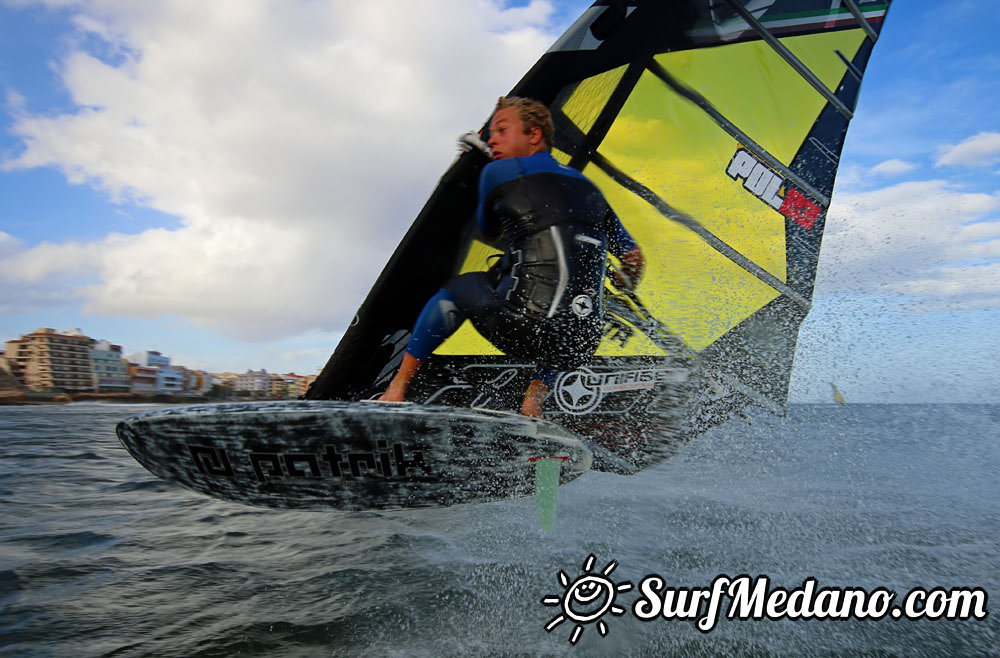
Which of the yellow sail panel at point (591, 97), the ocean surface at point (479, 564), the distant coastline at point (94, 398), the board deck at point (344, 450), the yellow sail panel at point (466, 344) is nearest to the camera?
the ocean surface at point (479, 564)

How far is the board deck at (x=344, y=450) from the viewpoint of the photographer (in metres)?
2.35

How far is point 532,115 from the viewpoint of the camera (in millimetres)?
2984

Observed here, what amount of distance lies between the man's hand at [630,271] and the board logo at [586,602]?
1.67m

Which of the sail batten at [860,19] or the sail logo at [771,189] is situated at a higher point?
the sail batten at [860,19]

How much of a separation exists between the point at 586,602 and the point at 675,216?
235 cm

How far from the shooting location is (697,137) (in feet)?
10.9

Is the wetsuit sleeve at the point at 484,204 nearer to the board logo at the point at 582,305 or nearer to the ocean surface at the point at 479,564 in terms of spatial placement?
the board logo at the point at 582,305

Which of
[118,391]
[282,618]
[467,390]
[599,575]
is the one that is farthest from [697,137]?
[118,391]

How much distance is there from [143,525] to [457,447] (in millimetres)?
2870

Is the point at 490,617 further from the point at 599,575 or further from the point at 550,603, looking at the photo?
the point at 599,575

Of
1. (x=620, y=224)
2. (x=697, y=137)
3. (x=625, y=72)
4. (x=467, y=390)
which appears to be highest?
(x=625, y=72)

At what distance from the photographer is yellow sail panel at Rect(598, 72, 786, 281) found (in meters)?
3.27

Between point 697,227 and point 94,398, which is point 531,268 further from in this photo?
point 94,398

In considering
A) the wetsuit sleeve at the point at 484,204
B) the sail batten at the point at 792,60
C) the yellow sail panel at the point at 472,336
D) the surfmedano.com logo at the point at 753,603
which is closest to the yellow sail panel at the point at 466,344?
the yellow sail panel at the point at 472,336
